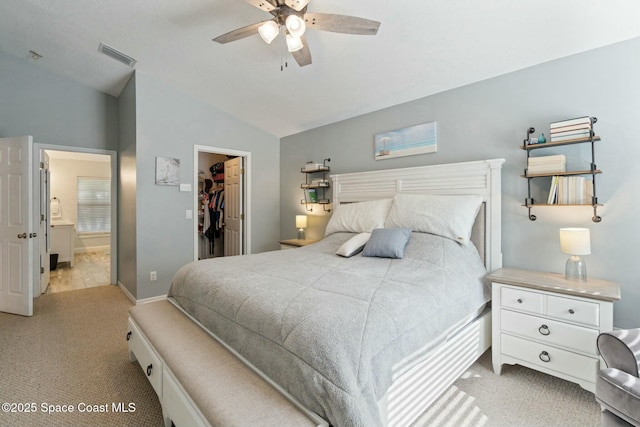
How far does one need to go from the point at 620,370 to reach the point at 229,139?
451 cm

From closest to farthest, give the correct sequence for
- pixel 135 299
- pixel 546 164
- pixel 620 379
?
pixel 620 379, pixel 546 164, pixel 135 299

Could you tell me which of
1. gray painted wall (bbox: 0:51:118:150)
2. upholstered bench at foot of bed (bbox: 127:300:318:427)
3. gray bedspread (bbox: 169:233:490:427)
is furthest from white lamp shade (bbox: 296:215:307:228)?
gray painted wall (bbox: 0:51:118:150)

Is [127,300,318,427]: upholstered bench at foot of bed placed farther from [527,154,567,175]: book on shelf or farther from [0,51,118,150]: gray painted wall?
[0,51,118,150]: gray painted wall

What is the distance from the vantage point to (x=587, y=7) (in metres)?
1.89

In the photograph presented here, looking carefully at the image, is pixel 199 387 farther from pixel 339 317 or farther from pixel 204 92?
pixel 204 92

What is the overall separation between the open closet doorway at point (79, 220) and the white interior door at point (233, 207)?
1.69 metres

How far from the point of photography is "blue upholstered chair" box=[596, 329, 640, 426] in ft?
3.74

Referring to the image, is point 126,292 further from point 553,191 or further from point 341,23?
point 553,191

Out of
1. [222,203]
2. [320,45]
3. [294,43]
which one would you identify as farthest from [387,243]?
[222,203]

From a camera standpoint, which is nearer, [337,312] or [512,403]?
[337,312]

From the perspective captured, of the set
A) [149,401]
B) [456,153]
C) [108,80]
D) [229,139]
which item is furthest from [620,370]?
[108,80]

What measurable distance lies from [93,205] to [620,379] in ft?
30.3

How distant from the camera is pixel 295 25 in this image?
184cm

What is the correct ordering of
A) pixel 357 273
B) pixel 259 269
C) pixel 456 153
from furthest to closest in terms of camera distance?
pixel 456 153 → pixel 259 269 → pixel 357 273
